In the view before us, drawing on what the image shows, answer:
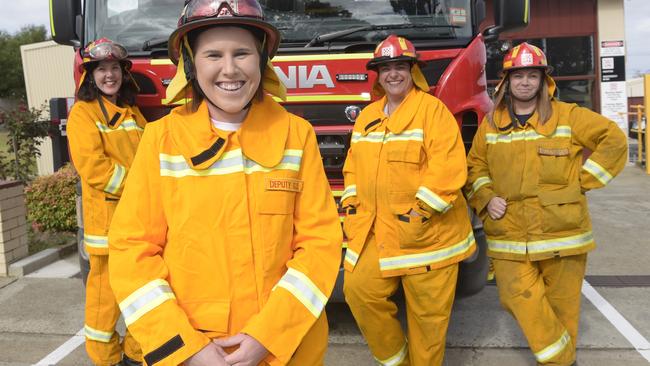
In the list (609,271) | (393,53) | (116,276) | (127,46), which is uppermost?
(127,46)

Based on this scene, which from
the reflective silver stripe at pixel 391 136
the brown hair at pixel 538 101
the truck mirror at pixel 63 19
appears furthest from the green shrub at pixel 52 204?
the brown hair at pixel 538 101

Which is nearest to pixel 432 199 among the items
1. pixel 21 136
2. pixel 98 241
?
pixel 98 241

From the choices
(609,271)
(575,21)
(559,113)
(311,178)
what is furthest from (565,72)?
(311,178)

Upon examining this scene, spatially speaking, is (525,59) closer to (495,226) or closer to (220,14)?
(495,226)

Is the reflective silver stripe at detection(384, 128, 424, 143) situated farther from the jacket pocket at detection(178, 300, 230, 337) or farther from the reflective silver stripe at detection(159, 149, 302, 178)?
the jacket pocket at detection(178, 300, 230, 337)

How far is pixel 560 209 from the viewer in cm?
303

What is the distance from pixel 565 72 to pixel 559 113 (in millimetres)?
9923

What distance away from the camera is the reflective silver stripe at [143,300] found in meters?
1.55

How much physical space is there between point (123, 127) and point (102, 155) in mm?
233

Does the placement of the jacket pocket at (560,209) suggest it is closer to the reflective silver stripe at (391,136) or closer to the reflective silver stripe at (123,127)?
the reflective silver stripe at (391,136)

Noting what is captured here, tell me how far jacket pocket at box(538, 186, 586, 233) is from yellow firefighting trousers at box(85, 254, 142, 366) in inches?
95.8

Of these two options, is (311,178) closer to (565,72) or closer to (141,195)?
(141,195)

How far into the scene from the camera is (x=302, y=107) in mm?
3525

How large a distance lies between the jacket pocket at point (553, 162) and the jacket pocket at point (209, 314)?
207cm
